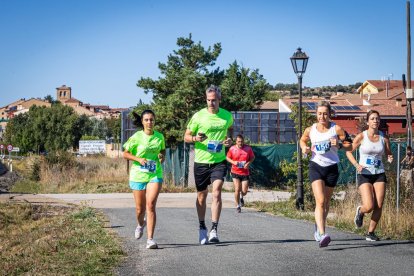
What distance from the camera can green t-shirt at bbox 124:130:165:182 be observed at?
945 centimetres

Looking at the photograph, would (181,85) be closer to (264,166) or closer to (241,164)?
(264,166)

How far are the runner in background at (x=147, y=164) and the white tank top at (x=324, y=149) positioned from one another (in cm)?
216

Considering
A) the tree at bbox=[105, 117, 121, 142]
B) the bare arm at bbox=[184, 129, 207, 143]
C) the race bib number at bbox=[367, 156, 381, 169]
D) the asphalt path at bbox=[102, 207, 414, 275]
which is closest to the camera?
the asphalt path at bbox=[102, 207, 414, 275]

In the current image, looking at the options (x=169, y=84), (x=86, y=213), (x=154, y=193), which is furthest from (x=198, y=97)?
(x=154, y=193)

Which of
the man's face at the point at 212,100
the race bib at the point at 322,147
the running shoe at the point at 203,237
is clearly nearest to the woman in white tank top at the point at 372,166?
the race bib at the point at 322,147

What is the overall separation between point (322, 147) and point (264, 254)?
1723mm

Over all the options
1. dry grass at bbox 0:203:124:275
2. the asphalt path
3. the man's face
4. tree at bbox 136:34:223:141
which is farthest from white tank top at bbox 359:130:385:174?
tree at bbox 136:34:223:141

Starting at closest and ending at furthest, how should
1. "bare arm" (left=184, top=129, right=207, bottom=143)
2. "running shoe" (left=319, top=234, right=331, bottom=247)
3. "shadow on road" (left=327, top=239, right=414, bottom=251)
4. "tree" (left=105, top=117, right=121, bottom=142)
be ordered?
1. "running shoe" (left=319, top=234, right=331, bottom=247)
2. "shadow on road" (left=327, top=239, right=414, bottom=251)
3. "bare arm" (left=184, top=129, right=207, bottom=143)
4. "tree" (left=105, top=117, right=121, bottom=142)

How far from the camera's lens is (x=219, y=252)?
8883 mm

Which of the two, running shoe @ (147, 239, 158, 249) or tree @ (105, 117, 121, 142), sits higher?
tree @ (105, 117, 121, 142)

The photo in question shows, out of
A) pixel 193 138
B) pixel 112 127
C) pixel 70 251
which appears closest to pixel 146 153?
pixel 193 138

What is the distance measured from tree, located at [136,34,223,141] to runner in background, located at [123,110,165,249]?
29921 mm

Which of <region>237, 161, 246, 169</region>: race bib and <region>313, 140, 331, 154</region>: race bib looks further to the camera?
<region>237, 161, 246, 169</region>: race bib

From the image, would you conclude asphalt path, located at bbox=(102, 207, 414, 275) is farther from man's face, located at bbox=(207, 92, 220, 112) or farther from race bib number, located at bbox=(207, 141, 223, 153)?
man's face, located at bbox=(207, 92, 220, 112)
